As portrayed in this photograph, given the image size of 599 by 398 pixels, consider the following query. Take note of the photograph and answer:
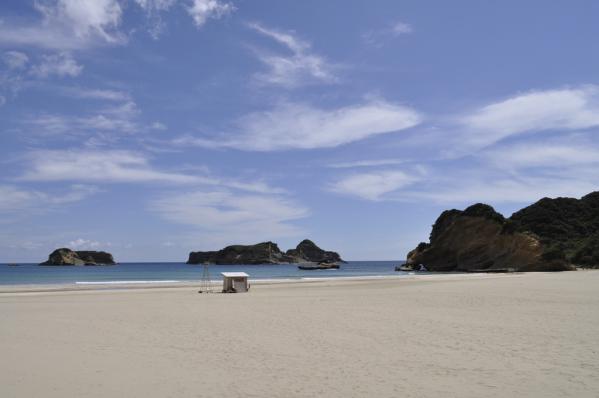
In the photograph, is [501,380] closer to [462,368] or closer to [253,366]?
[462,368]

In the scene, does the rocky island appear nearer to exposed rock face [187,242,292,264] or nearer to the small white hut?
the small white hut

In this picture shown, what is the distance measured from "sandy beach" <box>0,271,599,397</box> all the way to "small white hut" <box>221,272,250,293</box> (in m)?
12.0

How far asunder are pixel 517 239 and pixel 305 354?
78.8 metres

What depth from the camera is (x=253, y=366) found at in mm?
8711

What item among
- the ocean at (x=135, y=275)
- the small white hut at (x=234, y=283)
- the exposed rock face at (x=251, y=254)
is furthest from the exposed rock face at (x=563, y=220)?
the exposed rock face at (x=251, y=254)

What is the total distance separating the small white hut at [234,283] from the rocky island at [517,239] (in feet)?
178

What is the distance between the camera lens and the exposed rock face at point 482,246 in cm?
7500

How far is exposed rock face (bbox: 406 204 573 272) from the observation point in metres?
75.0

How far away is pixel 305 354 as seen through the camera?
31.9 ft

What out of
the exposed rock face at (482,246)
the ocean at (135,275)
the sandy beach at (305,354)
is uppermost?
the exposed rock face at (482,246)

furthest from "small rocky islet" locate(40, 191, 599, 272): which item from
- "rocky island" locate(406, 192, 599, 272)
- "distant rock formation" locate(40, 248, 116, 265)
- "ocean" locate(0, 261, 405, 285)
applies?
"distant rock formation" locate(40, 248, 116, 265)

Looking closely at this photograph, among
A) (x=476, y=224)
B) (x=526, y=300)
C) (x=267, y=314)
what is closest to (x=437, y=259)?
(x=476, y=224)

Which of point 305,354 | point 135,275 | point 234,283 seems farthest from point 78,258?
point 305,354

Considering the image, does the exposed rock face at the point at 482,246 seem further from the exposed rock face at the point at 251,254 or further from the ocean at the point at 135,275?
the exposed rock face at the point at 251,254
